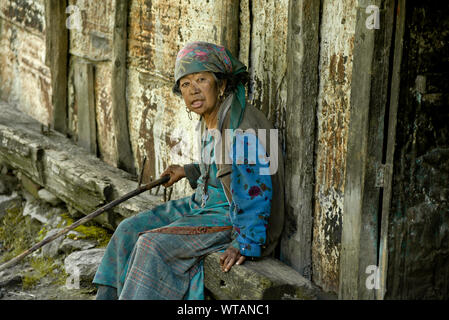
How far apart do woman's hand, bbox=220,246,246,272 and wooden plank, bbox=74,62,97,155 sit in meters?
2.60

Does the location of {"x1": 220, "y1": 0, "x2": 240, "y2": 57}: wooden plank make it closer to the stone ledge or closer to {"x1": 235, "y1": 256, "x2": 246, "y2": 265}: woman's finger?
{"x1": 235, "y1": 256, "x2": 246, "y2": 265}: woman's finger

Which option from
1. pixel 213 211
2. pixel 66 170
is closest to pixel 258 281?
pixel 213 211

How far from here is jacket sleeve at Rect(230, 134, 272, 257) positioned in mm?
3465

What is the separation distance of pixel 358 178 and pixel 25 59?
189 inches

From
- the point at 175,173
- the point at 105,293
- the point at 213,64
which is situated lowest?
the point at 105,293

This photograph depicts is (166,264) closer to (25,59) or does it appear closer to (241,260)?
(241,260)

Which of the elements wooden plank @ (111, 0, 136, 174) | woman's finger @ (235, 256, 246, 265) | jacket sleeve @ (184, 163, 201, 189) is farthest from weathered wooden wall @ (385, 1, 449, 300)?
wooden plank @ (111, 0, 136, 174)

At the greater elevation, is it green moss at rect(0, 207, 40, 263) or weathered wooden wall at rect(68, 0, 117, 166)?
weathered wooden wall at rect(68, 0, 117, 166)

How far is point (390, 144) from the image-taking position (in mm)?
3197

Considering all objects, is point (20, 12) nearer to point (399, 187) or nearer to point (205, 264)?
point (205, 264)

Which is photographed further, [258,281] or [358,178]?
[258,281]
